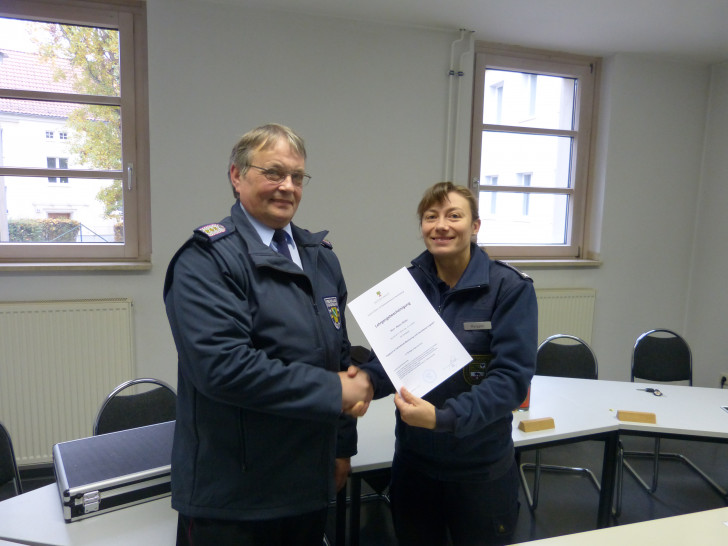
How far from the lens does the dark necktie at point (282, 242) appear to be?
1263mm

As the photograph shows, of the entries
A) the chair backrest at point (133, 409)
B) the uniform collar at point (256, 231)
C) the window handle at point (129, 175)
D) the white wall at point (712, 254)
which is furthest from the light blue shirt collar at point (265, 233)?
the white wall at point (712, 254)

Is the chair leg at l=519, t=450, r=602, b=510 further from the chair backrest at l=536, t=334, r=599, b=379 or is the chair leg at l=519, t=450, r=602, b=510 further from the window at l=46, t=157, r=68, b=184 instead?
the window at l=46, t=157, r=68, b=184

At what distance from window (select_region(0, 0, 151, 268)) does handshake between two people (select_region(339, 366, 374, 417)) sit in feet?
7.07

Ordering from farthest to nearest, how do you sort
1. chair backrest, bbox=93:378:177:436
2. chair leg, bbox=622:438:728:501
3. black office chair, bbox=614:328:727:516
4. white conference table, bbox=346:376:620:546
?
black office chair, bbox=614:328:727:516
chair leg, bbox=622:438:728:501
chair backrest, bbox=93:378:177:436
white conference table, bbox=346:376:620:546

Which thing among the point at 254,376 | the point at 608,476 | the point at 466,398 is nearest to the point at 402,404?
the point at 466,398

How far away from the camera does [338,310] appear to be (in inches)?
51.6

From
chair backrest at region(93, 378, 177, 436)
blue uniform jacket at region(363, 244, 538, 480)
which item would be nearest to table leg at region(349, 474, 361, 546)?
blue uniform jacket at region(363, 244, 538, 480)

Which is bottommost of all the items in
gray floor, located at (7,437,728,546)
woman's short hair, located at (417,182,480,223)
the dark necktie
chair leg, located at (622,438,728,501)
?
gray floor, located at (7,437,728,546)

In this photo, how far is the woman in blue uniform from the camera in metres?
1.22

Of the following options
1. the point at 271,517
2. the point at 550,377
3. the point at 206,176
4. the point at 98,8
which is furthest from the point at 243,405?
the point at 98,8

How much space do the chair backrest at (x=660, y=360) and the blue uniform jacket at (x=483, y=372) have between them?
82.2 inches

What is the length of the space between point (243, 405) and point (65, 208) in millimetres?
2541

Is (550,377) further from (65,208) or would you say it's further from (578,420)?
(65,208)

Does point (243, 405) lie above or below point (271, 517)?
above
